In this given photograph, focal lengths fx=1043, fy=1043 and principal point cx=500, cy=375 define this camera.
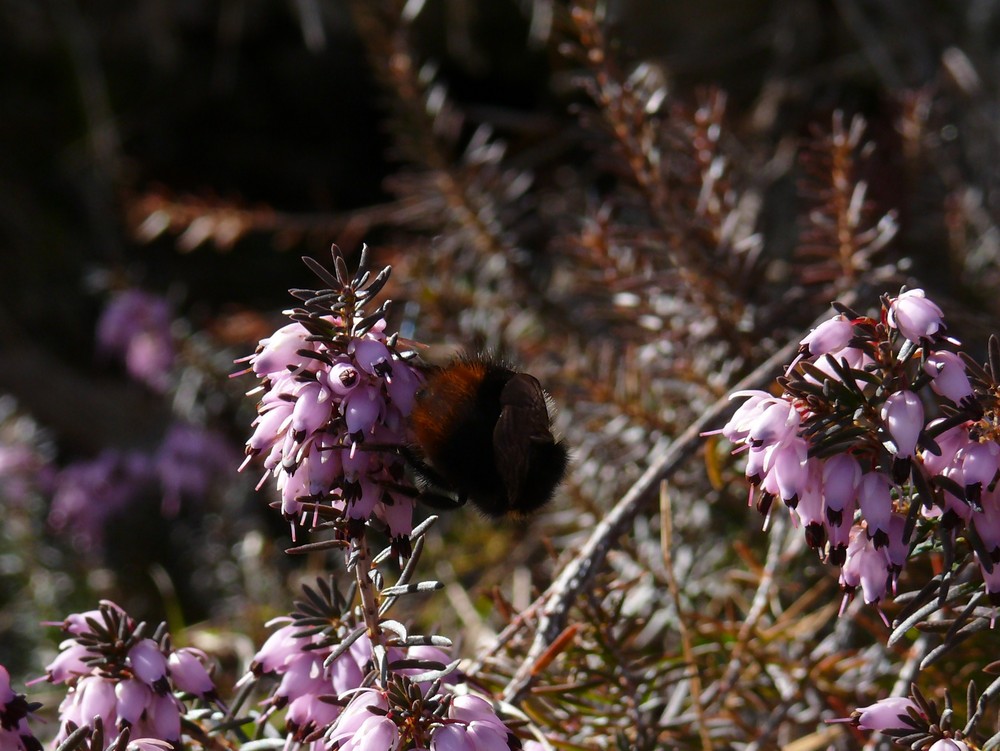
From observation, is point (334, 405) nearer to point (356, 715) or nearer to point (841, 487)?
point (356, 715)

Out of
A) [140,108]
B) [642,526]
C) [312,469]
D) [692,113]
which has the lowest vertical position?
[642,526]

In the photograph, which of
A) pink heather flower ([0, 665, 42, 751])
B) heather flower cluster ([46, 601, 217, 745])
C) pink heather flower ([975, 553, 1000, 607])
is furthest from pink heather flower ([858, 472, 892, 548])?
pink heather flower ([0, 665, 42, 751])

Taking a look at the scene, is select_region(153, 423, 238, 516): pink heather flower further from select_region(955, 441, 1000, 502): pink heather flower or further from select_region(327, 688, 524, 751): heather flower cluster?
select_region(955, 441, 1000, 502): pink heather flower

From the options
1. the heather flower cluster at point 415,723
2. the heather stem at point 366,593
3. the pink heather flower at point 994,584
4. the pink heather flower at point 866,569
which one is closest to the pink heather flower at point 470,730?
the heather flower cluster at point 415,723

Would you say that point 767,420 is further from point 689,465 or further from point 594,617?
point 689,465

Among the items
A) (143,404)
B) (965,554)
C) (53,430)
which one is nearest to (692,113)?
(965,554)

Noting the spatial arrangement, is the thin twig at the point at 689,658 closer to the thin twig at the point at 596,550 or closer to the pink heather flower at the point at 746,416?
the thin twig at the point at 596,550
